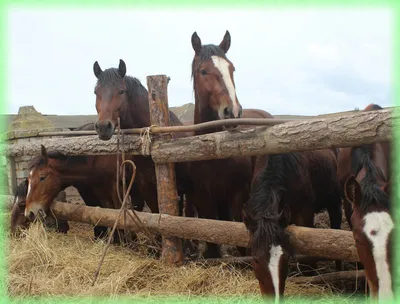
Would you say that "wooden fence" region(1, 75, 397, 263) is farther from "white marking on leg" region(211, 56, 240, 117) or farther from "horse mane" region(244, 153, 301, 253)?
"white marking on leg" region(211, 56, 240, 117)

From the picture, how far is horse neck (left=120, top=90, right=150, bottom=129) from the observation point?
554 cm

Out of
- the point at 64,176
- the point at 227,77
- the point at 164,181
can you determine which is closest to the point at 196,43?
the point at 227,77

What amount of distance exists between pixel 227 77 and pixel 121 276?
7.60 feet

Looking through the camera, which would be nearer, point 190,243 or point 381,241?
point 381,241

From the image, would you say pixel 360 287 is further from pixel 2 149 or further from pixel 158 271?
pixel 2 149

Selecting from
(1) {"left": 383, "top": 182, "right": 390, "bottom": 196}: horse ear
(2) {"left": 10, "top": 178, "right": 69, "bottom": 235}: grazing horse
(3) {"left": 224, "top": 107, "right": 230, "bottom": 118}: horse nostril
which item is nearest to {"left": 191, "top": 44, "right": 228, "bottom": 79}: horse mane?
(3) {"left": 224, "top": 107, "right": 230, "bottom": 118}: horse nostril

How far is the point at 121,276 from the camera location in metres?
4.15

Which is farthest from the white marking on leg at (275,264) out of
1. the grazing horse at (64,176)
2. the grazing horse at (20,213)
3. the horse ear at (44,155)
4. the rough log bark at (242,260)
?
the grazing horse at (20,213)

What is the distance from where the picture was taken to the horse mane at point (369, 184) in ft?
9.12

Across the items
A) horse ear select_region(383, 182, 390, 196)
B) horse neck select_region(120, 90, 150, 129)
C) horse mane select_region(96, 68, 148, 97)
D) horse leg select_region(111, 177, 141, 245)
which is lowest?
horse leg select_region(111, 177, 141, 245)

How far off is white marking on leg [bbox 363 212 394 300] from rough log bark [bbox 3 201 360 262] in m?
0.51

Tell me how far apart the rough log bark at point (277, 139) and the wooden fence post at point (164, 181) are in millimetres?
202

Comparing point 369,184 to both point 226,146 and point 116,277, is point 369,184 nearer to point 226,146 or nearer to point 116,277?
point 226,146

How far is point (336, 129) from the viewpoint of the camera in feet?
10.4
